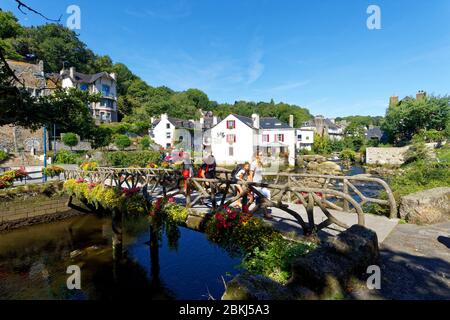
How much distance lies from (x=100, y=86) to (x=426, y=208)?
60.4 meters

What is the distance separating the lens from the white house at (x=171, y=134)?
2055 inches

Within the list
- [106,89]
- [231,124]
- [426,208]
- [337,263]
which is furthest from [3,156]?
[426,208]

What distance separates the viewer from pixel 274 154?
4447 centimetres

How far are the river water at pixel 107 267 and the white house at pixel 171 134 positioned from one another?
39007 mm

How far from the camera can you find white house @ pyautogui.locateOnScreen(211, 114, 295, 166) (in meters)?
41.4

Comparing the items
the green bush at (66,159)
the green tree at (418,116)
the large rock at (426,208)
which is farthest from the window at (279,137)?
the large rock at (426,208)

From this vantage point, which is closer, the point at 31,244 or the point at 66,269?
the point at 66,269

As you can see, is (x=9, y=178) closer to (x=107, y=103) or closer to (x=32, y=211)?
(x=32, y=211)

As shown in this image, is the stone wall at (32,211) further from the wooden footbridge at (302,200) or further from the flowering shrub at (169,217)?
the flowering shrub at (169,217)
